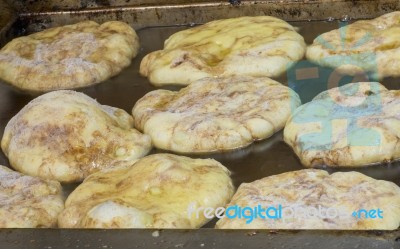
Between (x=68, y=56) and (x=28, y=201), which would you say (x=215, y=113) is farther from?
(x=68, y=56)

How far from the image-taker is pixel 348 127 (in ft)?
13.8

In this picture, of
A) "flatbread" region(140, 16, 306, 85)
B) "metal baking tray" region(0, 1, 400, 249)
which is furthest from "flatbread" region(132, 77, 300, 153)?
"flatbread" region(140, 16, 306, 85)

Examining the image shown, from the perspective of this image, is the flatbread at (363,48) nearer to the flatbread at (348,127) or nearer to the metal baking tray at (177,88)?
the metal baking tray at (177,88)

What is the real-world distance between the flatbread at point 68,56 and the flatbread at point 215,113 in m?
0.65

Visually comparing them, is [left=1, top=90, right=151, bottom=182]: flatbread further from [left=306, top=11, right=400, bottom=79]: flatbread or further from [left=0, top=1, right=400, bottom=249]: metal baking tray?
[left=306, top=11, right=400, bottom=79]: flatbread

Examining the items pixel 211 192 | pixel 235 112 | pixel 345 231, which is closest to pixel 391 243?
pixel 345 231

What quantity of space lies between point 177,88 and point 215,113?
648mm

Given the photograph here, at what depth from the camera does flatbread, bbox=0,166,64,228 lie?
3766mm

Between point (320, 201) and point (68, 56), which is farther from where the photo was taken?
point (68, 56)

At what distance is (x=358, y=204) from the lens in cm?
354

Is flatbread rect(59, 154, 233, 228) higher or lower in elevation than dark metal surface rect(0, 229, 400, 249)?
lower

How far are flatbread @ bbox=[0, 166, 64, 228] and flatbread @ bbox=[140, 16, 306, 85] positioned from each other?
1312 millimetres

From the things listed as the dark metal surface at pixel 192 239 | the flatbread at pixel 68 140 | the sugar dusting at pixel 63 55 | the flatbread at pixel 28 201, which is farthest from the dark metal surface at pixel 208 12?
the dark metal surface at pixel 192 239

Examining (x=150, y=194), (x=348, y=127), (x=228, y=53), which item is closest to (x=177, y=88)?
(x=228, y=53)
